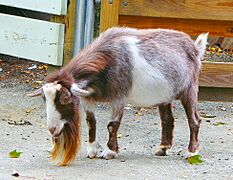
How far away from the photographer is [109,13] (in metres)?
8.27

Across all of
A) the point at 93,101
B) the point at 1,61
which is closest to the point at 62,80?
the point at 93,101

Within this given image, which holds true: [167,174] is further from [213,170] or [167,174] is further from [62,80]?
[62,80]

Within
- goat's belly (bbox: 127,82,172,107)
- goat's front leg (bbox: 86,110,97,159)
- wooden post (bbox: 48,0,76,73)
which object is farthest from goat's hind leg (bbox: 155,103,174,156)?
wooden post (bbox: 48,0,76,73)

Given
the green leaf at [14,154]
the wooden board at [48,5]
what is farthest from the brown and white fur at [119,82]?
the wooden board at [48,5]

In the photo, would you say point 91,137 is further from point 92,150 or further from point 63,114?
point 63,114

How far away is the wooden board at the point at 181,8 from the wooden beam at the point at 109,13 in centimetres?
6

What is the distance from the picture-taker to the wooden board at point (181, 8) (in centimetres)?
827

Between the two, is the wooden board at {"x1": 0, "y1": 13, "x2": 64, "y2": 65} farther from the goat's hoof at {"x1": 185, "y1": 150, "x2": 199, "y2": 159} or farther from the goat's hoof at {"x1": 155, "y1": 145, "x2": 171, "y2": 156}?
the goat's hoof at {"x1": 185, "y1": 150, "x2": 199, "y2": 159}

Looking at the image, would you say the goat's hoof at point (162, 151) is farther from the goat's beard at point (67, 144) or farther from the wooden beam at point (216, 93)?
the wooden beam at point (216, 93)

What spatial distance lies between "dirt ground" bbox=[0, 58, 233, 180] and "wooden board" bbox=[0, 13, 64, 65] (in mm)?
431

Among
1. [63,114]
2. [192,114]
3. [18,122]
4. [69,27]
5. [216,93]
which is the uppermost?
[69,27]

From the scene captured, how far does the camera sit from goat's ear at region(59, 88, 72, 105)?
553cm

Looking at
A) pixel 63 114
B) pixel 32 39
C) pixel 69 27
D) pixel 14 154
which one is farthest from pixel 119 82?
pixel 32 39

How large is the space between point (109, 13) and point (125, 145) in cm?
196
